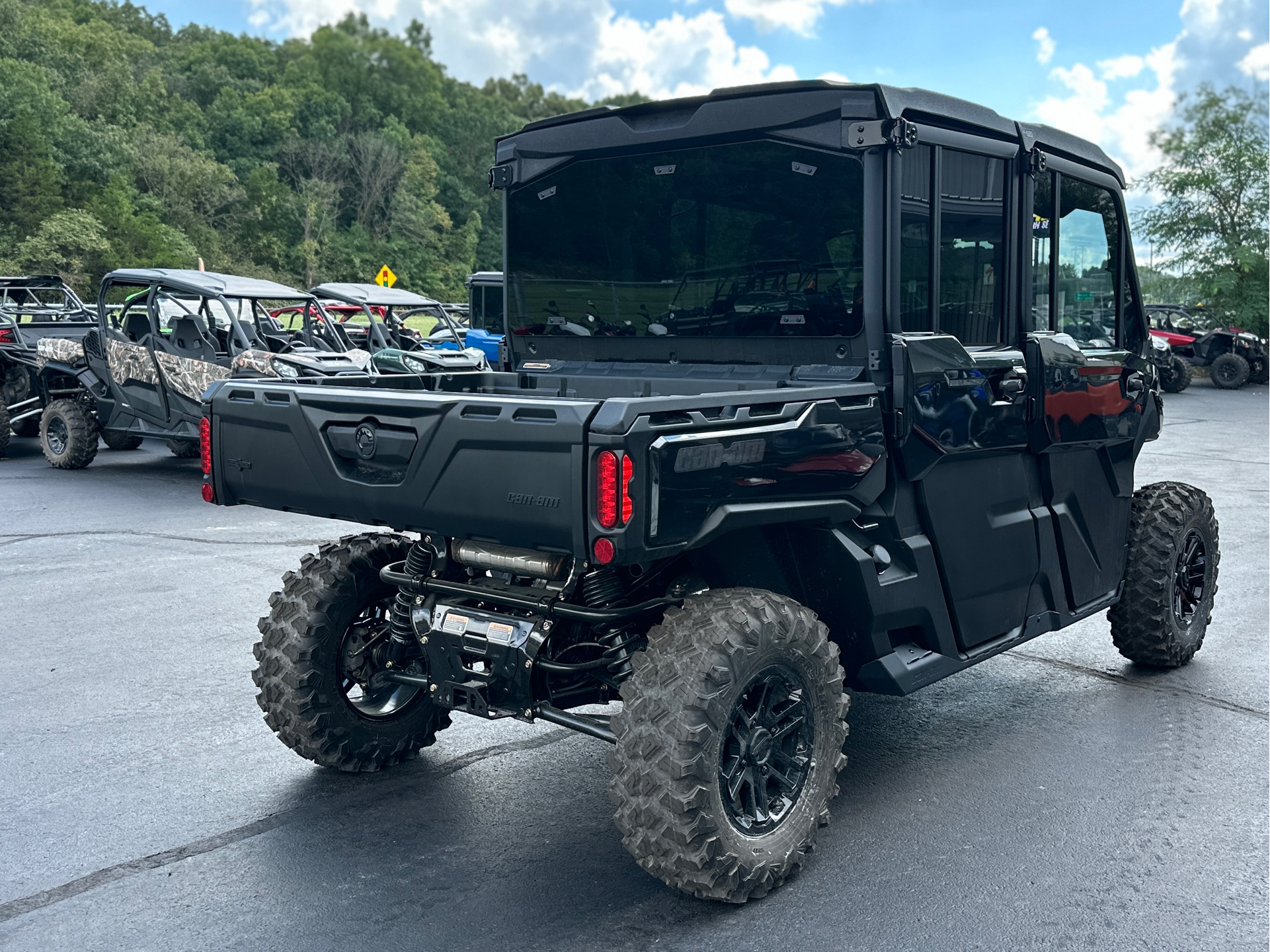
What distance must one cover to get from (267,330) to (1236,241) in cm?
2981

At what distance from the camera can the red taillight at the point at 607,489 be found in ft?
10.3

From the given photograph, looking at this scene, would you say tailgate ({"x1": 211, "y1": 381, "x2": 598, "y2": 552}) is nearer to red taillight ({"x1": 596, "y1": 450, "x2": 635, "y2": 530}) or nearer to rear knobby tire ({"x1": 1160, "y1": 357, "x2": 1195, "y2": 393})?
red taillight ({"x1": 596, "y1": 450, "x2": 635, "y2": 530})

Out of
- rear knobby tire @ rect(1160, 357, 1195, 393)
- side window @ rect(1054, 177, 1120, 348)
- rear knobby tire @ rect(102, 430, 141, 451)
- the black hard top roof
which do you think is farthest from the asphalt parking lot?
rear knobby tire @ rect(1160, 357, 1195, 393)

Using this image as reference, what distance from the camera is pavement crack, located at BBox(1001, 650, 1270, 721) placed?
5395 mm

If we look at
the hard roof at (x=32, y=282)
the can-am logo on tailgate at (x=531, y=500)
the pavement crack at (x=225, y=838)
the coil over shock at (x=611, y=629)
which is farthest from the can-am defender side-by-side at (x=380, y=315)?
the can-am logo on tailgate at (x=531, y=500)

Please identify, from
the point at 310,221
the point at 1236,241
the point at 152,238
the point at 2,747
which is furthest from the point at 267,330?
the point at 310,221

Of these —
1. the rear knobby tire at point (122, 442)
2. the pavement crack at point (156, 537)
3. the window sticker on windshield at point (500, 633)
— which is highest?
the rear knobby tire at point (122, 442)

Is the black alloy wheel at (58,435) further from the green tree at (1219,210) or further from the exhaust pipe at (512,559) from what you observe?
the green tree at (1219,210)

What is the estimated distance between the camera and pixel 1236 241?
113ft

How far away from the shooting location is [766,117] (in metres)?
4.21

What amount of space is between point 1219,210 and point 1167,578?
109 feet

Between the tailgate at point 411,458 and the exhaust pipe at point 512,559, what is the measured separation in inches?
9.2

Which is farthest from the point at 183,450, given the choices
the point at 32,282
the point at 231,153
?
the point at 231,153

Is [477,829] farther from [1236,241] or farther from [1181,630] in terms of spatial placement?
[1236,241]
